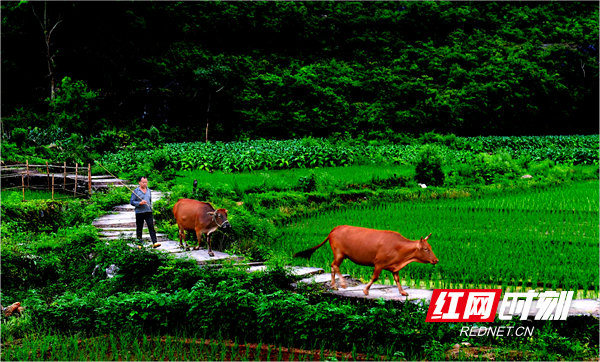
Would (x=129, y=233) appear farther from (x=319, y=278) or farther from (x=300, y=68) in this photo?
(x=300, y=68)

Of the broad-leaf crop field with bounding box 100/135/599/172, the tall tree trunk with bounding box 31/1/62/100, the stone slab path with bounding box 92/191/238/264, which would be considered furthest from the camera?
the tall tree trunk with bounding box 31/1/62/100

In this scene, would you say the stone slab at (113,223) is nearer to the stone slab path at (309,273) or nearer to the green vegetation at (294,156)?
the stone slab path at (309,273)

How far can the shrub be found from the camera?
15781 millimetres

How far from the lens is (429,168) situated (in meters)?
15.9

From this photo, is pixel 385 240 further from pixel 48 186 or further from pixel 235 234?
pixel 48 186

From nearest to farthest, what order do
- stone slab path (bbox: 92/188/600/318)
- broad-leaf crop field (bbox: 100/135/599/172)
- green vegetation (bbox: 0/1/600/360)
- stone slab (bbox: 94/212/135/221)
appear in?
stone slab path (bbox: 92/188/600/318), green vegetation (bbox: 0/1/600/360), stone slab (bbox: 94/212/135/221), broad-leaf crop field (bbox: 100/135/599/172)

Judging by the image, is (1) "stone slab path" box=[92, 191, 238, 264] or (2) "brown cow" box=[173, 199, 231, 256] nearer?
(2) "brown cow" box=[173, 199, 231, 256]

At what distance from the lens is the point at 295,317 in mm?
5711

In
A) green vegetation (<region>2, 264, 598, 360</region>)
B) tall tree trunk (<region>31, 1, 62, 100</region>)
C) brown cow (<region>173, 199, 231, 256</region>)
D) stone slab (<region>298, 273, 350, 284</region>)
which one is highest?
tall tree trunk (<region>31, 1, 62, 100</region>)

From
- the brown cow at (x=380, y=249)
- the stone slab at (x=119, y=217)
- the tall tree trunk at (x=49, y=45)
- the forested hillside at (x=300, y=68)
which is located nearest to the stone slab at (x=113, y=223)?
the stone slab at (x=119, y=217)

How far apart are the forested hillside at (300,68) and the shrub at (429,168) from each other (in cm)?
1489

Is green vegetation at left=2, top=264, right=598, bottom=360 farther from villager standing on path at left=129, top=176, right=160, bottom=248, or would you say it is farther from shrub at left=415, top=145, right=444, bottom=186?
shrub at left=415, top=145, right=444, bottom=186

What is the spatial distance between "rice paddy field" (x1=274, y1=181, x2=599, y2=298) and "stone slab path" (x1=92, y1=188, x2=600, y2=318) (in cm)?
44

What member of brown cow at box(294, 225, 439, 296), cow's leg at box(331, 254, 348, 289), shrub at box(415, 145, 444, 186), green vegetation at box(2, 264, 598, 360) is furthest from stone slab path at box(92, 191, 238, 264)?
shrub at box(415, 145, 444, 186)
